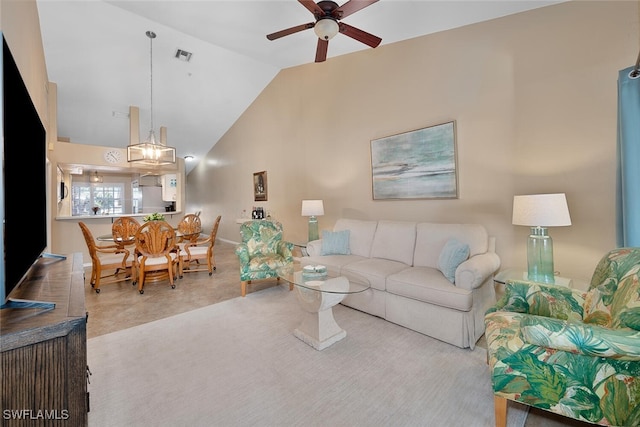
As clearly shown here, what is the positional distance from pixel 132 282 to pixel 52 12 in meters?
3.89

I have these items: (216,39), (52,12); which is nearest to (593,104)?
(216,39)

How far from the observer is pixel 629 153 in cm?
204

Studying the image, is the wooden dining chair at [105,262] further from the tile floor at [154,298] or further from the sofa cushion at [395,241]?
the sofa cushion at [395,241]

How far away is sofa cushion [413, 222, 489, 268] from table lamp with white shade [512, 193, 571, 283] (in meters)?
0.43

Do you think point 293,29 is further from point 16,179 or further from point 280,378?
point 280,378

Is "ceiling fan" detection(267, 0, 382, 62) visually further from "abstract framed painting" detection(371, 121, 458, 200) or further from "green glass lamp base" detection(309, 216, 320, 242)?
"green glass lamp base" detection(309, 216, 320, 242)

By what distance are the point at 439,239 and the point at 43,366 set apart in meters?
3.03

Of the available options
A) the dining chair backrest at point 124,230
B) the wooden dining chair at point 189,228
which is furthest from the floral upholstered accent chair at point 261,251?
the dining chair backrest at point 124,230

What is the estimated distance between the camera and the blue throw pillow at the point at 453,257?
243 centimetres

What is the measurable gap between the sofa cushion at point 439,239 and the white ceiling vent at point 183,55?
480 centimetres

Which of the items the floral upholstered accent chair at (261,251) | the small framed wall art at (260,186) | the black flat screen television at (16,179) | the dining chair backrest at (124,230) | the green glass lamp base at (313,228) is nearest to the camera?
the black flat screen television at (16,179)

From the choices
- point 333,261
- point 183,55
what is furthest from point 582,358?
point 183,55

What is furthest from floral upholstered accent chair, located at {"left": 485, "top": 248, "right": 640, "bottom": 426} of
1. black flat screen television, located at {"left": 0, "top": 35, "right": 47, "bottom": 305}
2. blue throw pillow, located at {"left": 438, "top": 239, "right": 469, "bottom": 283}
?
black flat screen television, located at {"left": 0, "top": 35, "right": 47, "bottom": 305}

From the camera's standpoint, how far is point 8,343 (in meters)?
0.82
